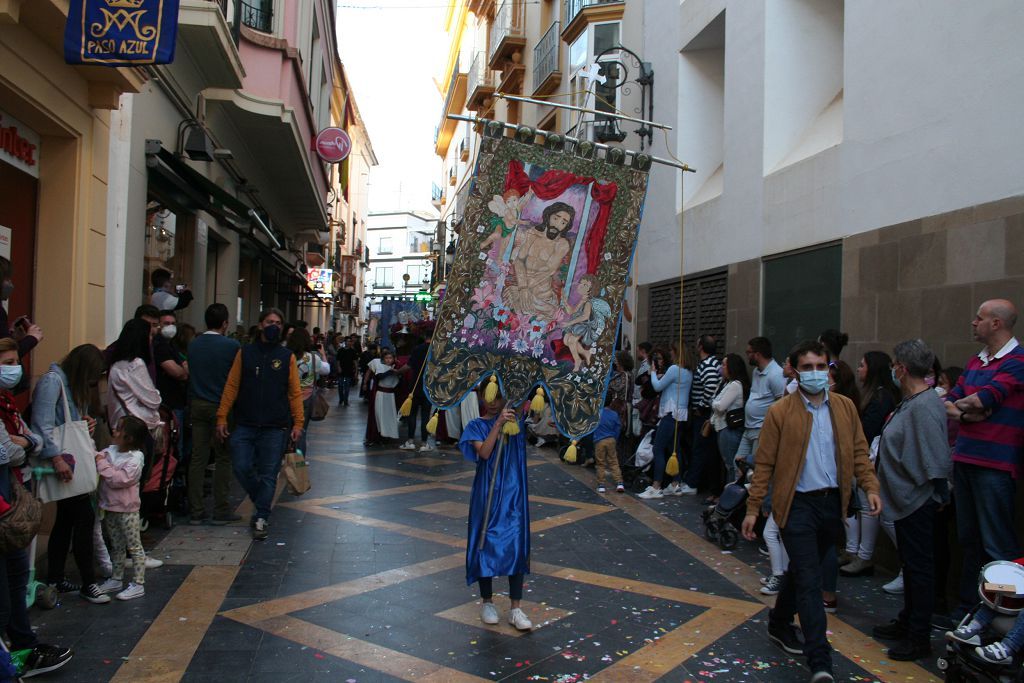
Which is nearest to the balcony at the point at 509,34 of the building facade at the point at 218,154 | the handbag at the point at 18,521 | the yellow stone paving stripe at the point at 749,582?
the building facade at the point at 218,154

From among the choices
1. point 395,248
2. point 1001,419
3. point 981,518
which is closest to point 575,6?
point 1001,419

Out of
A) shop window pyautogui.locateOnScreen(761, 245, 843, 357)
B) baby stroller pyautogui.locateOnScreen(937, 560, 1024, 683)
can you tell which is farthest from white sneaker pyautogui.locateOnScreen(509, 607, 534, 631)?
shop window pyautogui.locateOnScreen(761, 245, 843, 357)

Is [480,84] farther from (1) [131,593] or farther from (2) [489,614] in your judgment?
(2) [489,614]

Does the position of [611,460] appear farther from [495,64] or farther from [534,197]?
[495,64]

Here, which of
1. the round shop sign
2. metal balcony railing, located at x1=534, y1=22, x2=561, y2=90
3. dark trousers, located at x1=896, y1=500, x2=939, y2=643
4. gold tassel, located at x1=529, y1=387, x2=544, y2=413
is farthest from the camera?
the round shop sign

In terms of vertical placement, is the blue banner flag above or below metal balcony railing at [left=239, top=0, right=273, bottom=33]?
below

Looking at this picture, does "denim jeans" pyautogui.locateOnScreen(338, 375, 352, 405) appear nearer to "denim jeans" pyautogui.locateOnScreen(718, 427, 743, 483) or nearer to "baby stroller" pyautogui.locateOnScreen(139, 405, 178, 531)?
"baby stroller" pyautogui.locateOnScreen(139, 405, 178, 531)

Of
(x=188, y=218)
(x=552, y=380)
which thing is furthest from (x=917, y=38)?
(x=188, y=218)

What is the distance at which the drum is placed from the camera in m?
4.03

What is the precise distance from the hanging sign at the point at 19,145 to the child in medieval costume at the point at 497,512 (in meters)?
4.67

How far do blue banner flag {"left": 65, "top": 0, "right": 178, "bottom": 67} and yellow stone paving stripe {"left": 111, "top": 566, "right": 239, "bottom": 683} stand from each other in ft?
12.5

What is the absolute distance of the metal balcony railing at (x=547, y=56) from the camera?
19.7 m

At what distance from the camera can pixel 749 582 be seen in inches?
255

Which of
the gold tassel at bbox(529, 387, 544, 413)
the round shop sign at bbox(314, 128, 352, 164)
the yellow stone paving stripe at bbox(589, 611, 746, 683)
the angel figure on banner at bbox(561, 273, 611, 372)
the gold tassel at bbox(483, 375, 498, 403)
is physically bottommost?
the yellow stone paving stripe at bbox(589, 611, 746, 683)
